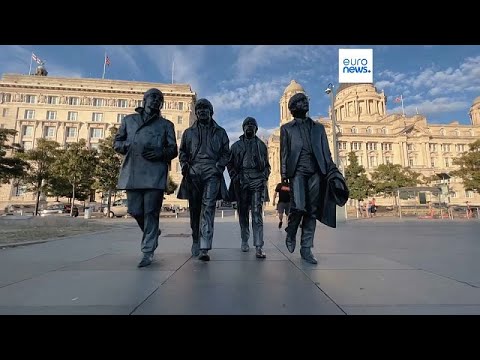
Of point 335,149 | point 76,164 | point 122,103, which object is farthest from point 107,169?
point 122,103

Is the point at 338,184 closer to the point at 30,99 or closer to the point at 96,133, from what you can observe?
the point at 96,133

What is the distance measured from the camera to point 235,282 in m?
2.82

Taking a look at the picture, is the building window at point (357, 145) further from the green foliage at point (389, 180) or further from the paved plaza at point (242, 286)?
the paved plaza at point (242, 286)

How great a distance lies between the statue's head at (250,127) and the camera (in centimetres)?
532

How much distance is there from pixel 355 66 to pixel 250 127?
16.6m

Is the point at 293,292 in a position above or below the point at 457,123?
below

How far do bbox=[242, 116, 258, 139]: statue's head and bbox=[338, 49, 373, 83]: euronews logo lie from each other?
15164mm

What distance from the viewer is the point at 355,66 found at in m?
18.6

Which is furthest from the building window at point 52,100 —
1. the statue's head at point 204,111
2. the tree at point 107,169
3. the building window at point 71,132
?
the statue's head at point 204,111

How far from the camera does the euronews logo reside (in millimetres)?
18281
